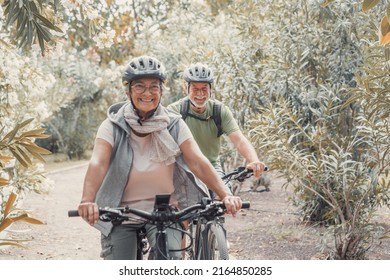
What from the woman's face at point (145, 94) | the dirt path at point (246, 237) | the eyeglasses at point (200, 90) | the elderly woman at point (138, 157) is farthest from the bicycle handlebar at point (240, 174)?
the dirt path at point (246, 237)

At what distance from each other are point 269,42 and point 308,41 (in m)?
0.77

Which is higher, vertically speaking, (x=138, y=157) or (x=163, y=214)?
(x=138, y=157)

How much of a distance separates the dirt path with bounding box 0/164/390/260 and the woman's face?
8.91ft

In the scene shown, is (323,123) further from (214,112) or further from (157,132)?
(157,132)

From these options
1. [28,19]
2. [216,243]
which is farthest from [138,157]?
[28,19]

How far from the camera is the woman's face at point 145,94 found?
365cm

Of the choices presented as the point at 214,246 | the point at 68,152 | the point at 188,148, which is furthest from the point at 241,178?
the point at 68,152

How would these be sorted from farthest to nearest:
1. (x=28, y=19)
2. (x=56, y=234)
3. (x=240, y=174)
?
(x=56, y=234), (x=240, y=174), (x=28, y=19)

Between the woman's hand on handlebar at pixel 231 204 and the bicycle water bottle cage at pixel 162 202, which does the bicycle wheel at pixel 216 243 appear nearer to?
A: the woman's hand on handlebar at pixel 231 204

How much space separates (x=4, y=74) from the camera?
6.71 metres

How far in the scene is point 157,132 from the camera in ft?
12.2

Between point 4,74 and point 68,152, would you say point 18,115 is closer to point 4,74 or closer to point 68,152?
point 4,74

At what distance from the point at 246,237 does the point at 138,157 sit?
4.53 meters

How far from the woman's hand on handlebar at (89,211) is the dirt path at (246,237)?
2.85m
